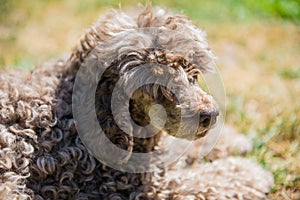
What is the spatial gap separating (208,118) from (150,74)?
20.7 inches

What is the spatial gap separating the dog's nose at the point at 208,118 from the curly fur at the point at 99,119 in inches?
1.8

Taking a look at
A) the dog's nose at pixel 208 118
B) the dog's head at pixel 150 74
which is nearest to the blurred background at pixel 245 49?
the dog's head at pixel 150 74

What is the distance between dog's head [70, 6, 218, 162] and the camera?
13.0 feet

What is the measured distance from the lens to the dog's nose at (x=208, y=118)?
3.86 meters

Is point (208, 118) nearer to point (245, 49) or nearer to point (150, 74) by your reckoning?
point (150, 74)

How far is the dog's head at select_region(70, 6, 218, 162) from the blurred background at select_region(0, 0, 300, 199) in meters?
0.47

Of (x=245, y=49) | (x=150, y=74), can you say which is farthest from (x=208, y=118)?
(x=245, y=49)

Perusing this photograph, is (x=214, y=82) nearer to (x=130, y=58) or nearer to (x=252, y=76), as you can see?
(x=130, y=58)

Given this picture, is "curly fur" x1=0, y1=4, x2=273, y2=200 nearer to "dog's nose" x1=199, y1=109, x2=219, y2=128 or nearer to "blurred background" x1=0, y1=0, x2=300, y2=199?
"dog's nose" x1=199, y1=109, x2=219, y2=128

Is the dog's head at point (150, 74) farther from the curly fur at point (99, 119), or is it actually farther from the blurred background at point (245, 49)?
the blurred background at point (245, 49)

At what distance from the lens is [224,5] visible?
10.6 m

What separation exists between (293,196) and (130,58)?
2018 millimetres

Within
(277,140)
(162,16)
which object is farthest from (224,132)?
(162,16)

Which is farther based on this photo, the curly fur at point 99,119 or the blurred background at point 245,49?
the blurred background at point 245,49
